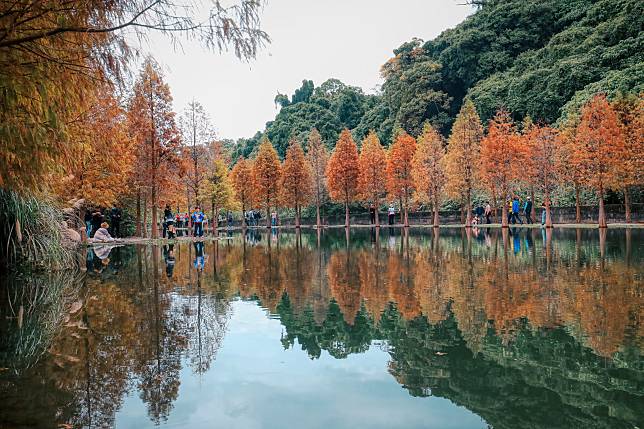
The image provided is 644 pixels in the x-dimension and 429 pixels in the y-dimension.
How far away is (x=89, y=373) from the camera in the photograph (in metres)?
5.17

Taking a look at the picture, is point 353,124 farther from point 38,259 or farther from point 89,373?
point 89,373

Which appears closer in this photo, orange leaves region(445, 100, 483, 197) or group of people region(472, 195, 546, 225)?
group of people region(472, 195, 546, 225)

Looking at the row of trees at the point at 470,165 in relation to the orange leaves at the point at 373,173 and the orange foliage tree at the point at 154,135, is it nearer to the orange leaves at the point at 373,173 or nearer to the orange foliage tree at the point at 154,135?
the orange leaves at the point at 373,173

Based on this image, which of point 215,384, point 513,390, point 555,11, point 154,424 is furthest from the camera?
point 555,11

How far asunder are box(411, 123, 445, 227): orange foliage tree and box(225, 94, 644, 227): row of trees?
0.08 metres

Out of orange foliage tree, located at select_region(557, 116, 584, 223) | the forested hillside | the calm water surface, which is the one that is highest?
the forested hillside

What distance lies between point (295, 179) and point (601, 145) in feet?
99.9

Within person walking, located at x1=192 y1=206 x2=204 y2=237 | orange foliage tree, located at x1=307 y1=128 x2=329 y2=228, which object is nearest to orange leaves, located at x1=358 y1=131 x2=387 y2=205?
orange foliage tree, located at x1=307 y1=128 x2=329 y2=228

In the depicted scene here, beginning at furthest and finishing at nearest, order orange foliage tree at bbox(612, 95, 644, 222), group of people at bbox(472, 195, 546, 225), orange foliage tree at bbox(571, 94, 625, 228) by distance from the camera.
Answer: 1. group of people at bbox(472, 195, 546, 225)
2. orange foliage tree at bbox(612, 95, 644, 222)
3. orange foliage tree at bbox(571, 94, 625, 228)

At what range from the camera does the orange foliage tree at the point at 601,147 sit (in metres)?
33.4

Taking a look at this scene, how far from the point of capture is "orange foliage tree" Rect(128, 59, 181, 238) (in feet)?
97.9

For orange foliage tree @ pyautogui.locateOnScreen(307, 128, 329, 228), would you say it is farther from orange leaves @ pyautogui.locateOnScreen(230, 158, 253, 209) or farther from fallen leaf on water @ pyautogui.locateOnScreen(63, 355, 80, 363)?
fallen leaf on water @ pyautogui.locateOnScreen(63, 355, 80, 363)

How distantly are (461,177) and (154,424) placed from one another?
40085 mm

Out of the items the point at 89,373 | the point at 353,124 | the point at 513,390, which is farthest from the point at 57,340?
Answer: the point at 353,124
